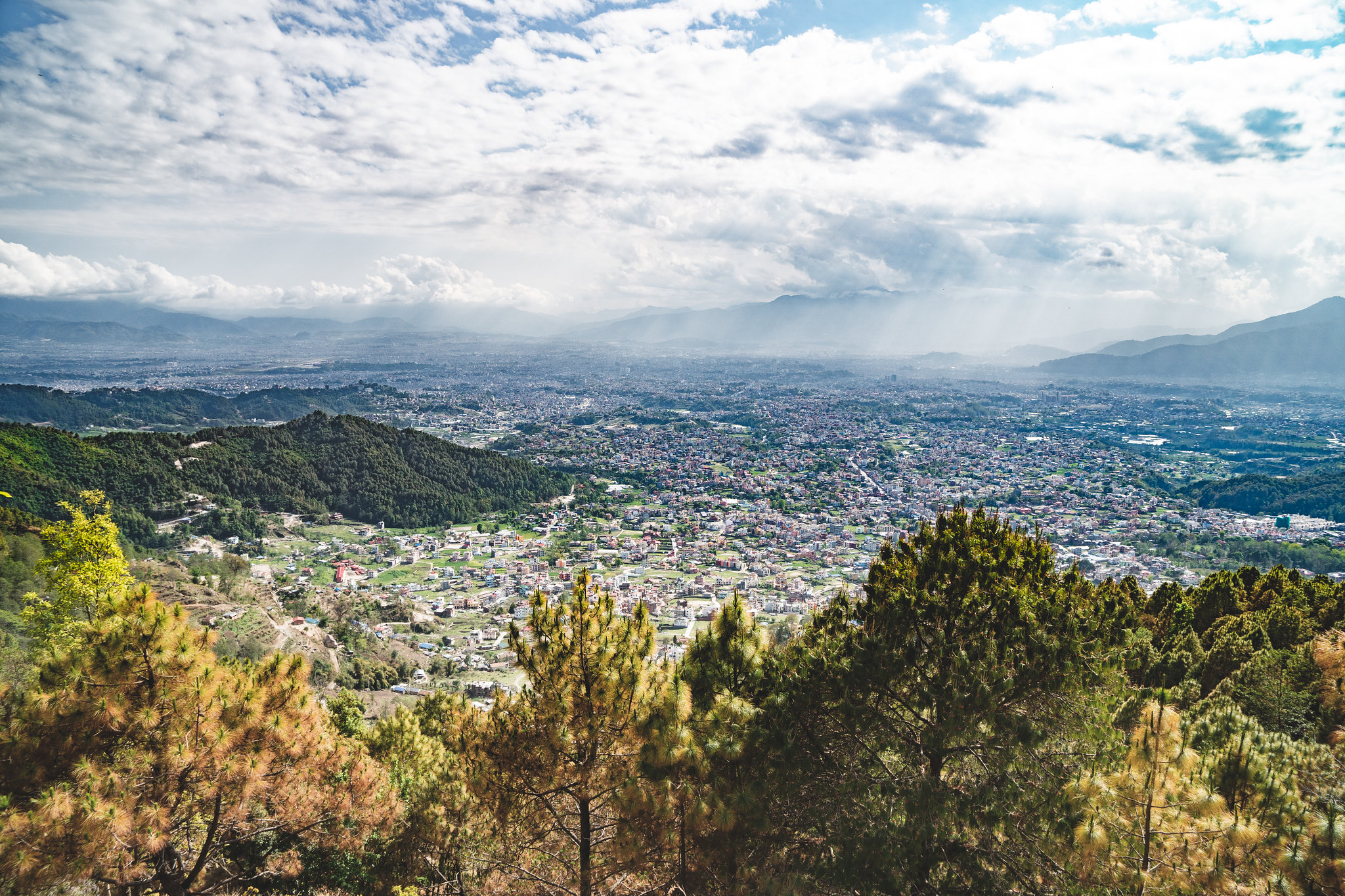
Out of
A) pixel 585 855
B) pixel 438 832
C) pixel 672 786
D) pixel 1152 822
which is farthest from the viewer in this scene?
pixel 438 832

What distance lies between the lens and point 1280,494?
54406 mm

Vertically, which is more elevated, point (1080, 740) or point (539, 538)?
point (1080, 740)

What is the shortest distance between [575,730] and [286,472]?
6064 cm

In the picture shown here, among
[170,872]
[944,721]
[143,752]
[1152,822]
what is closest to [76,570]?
[170,872]

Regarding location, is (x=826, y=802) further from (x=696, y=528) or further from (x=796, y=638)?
(x=696, y=528)

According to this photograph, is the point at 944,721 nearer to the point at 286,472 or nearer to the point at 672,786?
the point at 672,786

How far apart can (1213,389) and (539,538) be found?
146m

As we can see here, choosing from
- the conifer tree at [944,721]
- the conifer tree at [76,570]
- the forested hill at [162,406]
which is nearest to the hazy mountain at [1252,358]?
the forested hill at [162,406]

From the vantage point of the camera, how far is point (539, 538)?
51.2 m

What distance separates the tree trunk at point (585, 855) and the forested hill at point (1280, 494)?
→ 65.8 metres

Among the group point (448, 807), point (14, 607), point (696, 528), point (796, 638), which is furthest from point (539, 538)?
point (796, 638)

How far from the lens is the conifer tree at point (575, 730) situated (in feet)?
21.8

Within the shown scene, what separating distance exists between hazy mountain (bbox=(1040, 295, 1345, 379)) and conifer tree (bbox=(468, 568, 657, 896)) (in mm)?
199436

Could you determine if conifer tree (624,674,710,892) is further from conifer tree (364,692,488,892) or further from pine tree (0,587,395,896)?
pine tree (0,587,395,896)
